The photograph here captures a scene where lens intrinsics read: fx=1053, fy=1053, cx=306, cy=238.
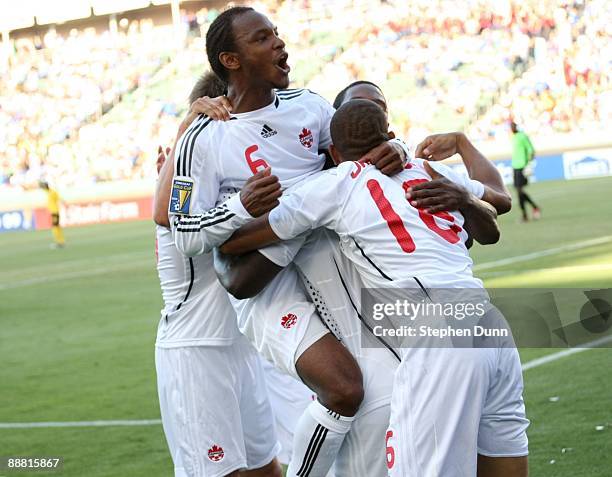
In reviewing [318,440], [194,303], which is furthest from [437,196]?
[194,303]

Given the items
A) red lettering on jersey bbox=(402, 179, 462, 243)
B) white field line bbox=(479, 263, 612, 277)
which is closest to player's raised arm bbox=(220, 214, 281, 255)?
red lettering on jersey bbox=(402, 179, 462, 243)

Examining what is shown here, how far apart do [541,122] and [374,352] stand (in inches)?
1174

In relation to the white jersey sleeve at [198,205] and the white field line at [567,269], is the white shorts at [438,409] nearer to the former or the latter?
the white jersey sleeve at [198,205]

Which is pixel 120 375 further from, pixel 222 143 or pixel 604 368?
pixel 222 143

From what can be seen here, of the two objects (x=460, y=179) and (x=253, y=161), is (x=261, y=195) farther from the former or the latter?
(x=460, y=179)

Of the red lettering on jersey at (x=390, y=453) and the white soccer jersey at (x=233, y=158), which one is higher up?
the white soccer jersey at (x=233, y=158)

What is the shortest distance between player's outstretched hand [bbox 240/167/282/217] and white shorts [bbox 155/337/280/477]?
1.02 m

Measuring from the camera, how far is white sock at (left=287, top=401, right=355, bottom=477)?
376cm

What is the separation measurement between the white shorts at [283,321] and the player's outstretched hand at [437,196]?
1.99 feet

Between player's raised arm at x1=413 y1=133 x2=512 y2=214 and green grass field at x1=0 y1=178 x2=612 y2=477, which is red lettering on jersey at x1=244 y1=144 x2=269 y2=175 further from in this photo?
green grass field at x1=0 y1=178 x2=612 y2=477

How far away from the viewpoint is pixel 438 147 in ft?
14.3

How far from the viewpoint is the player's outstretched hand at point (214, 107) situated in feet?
14.1

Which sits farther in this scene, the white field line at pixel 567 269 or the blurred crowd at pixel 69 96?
the blurred crowd at pixel 69 96

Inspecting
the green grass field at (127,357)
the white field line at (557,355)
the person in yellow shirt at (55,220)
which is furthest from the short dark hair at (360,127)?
the person in yellow shirt at (55,220)
